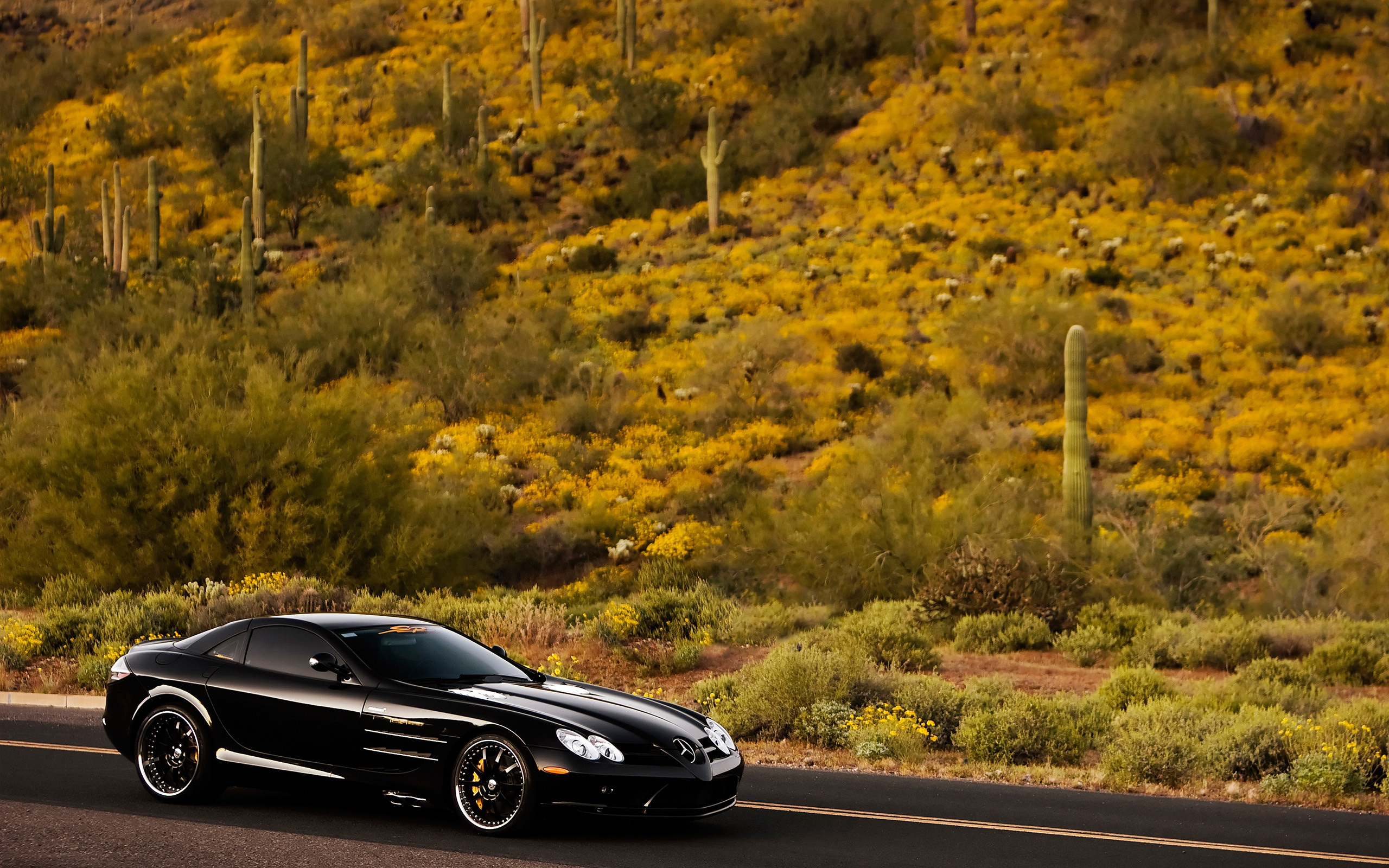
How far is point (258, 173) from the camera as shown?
4650 centimetres

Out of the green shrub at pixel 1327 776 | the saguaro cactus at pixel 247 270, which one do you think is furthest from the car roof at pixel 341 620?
the saguaro cactus at pixel 247 270

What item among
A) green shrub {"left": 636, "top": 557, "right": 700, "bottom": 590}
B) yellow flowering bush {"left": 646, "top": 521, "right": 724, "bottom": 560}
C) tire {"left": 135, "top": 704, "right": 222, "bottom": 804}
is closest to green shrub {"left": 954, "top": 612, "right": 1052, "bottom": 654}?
green shrub {"left": 636, "top": 557, "right": 700, "bottom": 590}

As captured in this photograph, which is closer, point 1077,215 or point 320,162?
point 1077,215

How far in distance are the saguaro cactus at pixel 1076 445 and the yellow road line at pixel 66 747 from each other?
1662cm

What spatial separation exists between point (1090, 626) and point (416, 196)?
3751cm

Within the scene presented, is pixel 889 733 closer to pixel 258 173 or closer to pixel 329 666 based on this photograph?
pixel 329 666

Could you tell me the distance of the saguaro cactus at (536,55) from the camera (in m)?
56.3

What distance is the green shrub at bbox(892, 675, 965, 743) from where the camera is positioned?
533 inches

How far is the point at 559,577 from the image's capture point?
93.4ft

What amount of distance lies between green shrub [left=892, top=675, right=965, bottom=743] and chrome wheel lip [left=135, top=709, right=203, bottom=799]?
6833 millimetres

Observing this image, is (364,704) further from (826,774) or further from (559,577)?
(559,577)

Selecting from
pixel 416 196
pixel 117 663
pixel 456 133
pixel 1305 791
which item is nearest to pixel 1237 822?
pixel 1305 791

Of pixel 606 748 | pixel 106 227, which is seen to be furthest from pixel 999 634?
pixel 106 227

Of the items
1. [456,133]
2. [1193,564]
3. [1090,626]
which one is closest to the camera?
[1090,626]
